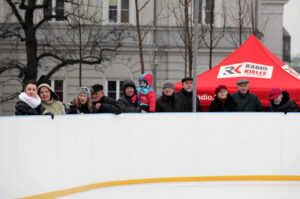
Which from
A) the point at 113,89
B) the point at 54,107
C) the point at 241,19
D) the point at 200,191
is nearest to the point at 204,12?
the point at 241,19

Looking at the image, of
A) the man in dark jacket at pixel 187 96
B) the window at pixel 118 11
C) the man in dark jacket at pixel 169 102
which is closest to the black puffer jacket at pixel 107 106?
the man in dark jacket at pixel 169 102

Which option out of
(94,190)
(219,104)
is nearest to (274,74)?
(219,104)

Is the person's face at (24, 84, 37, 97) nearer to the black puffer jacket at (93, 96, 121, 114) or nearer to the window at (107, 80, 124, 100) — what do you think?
the black puffer jacket at (93, 96, 121, 114)

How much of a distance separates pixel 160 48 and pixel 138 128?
40.9 ft

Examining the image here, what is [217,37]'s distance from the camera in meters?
18.5

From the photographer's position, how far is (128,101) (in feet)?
23.2

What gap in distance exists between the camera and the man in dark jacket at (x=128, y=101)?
22.8 ft

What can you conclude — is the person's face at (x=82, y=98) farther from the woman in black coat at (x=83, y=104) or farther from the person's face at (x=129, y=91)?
the person's face at (x=129, y=91)

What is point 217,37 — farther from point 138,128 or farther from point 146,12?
point 138,128

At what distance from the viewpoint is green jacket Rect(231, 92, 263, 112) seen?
7.52 metres

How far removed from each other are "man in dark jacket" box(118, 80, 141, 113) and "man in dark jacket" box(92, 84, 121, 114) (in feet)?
0.83

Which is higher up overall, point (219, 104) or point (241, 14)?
point (241, 14)

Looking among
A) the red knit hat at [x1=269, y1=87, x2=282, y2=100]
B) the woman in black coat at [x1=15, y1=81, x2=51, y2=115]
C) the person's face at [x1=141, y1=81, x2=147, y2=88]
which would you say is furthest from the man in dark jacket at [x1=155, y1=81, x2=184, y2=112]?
the woman in black coat at [x1=15, y1=81, x2=51, y2=115]

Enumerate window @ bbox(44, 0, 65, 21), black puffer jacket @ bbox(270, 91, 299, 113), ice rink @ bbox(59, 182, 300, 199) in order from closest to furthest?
ice rink @ bbox(59, 182, 300, 199)
black puffer jacket @ bbox(270, 91, 299, 113)
window @ bbox(44, 0, 65, 21)
